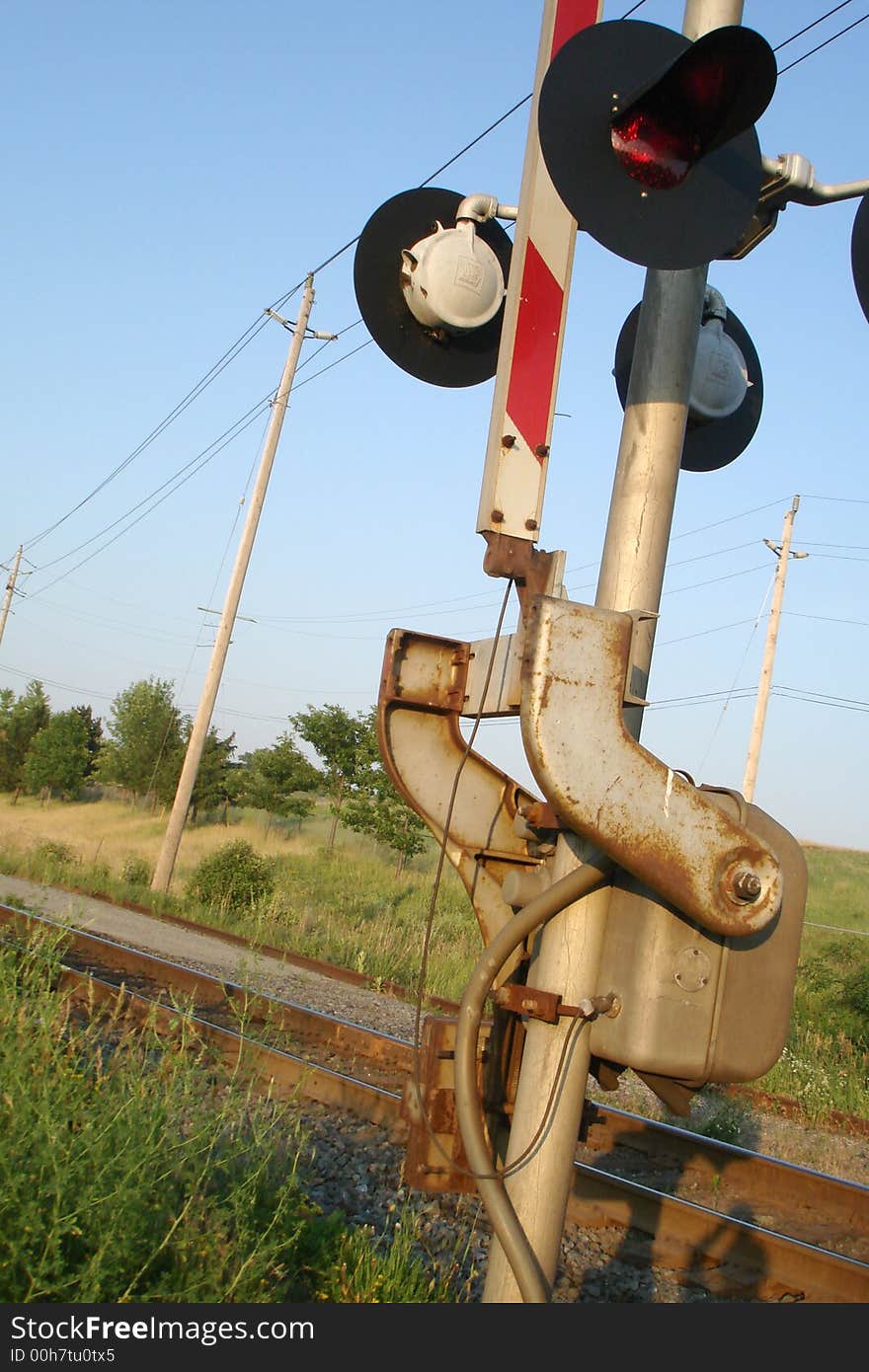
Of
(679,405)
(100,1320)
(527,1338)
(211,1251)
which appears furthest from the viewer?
(211,1251)

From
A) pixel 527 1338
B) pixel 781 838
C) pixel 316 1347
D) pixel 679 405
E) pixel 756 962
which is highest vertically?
pixel 679 405

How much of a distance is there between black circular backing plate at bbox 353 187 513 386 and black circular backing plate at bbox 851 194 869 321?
38.3 inches

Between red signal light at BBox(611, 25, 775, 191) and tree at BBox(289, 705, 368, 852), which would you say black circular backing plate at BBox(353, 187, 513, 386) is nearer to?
red signal light at BBox(611, 25, 775, 191)

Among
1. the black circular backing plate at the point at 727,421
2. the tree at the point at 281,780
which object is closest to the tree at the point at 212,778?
the tree at the point at 281,780

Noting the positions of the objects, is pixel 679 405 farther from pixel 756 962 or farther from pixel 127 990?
pixel 127 990

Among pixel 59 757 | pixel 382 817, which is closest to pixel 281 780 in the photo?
pixel 382 817

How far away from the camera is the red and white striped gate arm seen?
6.20 feet

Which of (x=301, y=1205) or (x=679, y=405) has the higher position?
Result: (x=679, y=405)

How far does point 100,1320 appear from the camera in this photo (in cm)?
222

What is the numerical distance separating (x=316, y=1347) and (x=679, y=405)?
1.72 m

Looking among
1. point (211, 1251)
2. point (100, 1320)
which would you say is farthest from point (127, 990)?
point (100, 1320)

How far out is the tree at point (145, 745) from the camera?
154 feet

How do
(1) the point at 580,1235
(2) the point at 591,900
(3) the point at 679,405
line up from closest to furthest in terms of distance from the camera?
(2) the point at 591,900 < (3) the point at 679,405 < (1) the point at 580,1235

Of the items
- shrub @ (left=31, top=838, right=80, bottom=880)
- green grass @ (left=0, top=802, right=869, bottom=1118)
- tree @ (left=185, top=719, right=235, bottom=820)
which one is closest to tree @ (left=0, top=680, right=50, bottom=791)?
tree @ (left=185, top=719, right=235, bottom=820)
